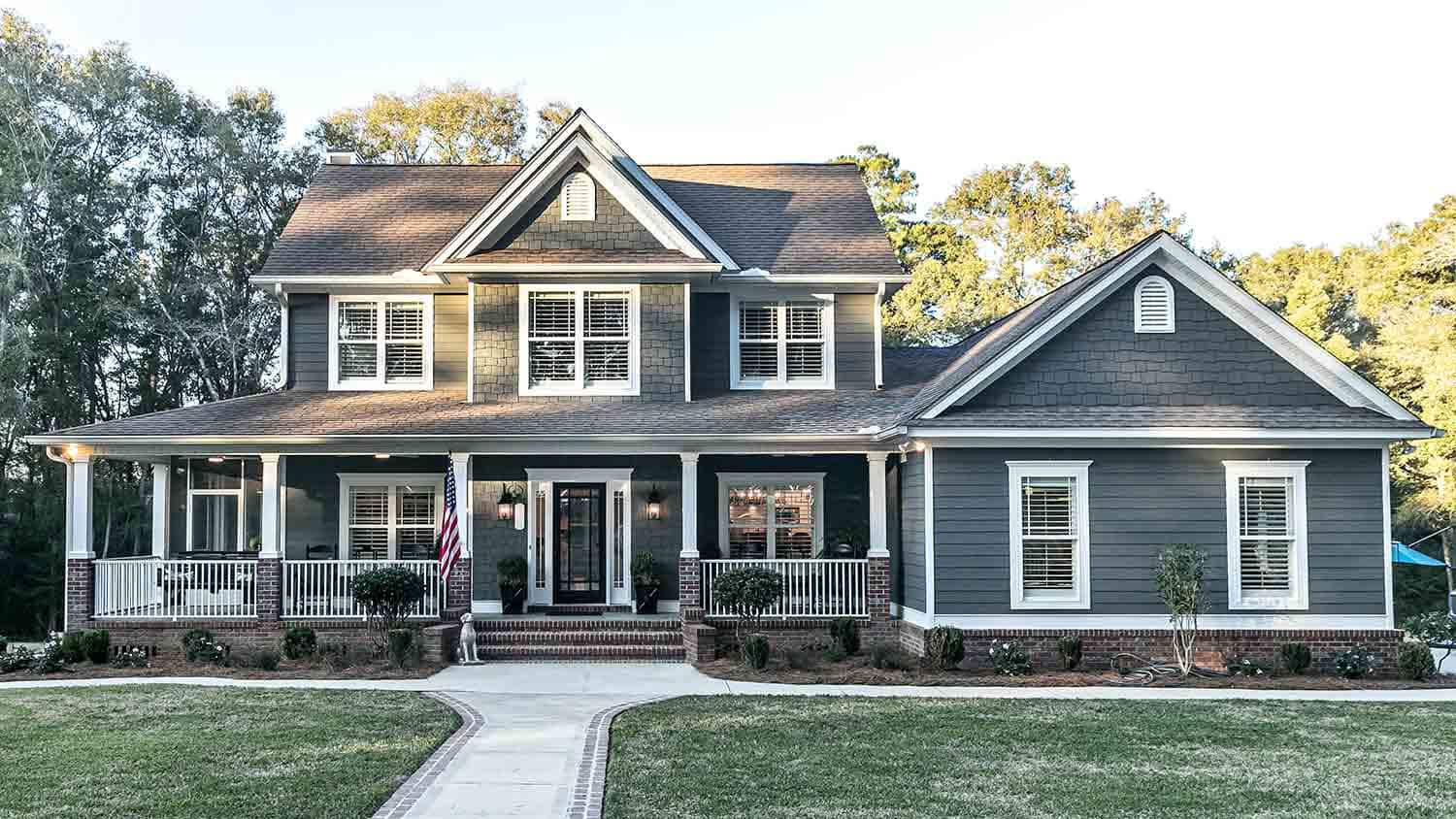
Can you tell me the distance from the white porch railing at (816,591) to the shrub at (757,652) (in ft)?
5.23

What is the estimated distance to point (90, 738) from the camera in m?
10.4

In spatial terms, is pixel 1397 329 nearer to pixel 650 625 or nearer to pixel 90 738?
pixel 650 625

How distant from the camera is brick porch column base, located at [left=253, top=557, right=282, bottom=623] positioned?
1723 centimetres

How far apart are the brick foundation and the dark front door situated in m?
6.29

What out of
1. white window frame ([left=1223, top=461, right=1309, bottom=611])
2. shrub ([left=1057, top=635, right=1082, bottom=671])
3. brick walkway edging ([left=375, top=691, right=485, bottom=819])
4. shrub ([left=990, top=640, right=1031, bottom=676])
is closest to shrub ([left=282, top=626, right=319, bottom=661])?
brick walkway edging ([left=375, top=691, right=485, bottom=819])

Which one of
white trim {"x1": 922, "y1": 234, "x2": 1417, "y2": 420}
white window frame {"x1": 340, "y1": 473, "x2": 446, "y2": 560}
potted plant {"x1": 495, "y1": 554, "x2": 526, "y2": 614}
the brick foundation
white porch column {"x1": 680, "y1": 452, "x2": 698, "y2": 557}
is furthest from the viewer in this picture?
white window frame {"x1": 340, "y1": 473, "x2": 446, "y2": 560}

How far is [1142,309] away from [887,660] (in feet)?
19.4

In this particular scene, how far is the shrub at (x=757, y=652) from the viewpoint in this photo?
15.7m

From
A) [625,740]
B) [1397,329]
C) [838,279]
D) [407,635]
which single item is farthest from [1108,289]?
[1397,329]

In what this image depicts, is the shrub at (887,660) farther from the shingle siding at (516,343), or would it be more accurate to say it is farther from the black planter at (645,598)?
the shingle siding at (516,343)

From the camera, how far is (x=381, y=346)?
786 inches

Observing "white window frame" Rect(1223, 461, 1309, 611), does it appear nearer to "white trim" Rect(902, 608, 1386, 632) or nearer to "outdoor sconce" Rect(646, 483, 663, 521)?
"white trim" Rect(902, 608, 1386, 632)

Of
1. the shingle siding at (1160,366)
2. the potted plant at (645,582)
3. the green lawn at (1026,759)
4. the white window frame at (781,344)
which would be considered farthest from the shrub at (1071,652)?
the white window frame at (781,344)

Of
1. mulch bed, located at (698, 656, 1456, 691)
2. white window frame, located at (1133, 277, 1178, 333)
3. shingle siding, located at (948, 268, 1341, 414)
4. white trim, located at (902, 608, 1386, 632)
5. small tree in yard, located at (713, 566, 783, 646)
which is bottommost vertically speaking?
mulch bed, located at (698, 656, 1456, 691)
